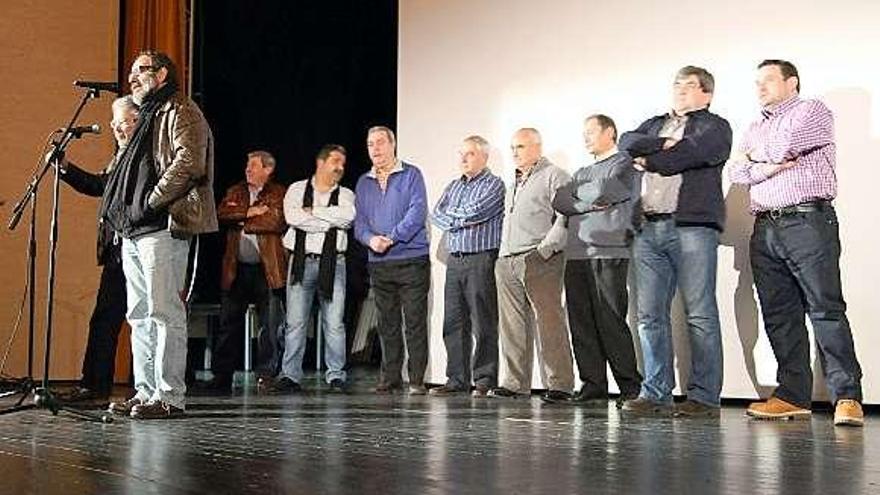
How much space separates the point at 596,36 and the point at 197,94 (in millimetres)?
2749

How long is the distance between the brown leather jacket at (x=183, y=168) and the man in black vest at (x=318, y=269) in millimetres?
1890

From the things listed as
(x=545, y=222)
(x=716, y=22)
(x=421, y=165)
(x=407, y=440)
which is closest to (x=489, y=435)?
(x=407, y=440)

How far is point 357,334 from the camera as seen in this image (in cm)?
787

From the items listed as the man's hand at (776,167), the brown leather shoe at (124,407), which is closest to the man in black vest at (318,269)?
the brown leather shoe at (124,407)

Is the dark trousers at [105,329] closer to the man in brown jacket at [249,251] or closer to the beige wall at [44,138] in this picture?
the man in brown jacket at [249,251]

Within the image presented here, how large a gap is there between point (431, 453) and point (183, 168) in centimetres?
155

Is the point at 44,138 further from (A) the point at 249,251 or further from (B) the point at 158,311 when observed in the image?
(B) the point at 158,311

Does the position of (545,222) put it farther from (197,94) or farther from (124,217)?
(197,94)

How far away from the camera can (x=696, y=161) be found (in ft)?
14.6

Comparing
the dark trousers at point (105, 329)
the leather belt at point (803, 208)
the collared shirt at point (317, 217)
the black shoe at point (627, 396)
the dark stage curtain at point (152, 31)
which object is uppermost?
the dark stage curtain at point (152, 31)

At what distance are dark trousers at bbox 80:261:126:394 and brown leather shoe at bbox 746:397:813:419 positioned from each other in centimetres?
268

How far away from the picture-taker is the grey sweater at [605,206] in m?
4.98

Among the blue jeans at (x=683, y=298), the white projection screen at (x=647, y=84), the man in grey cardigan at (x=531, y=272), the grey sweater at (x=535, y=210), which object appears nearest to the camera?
the blue jeans at (x=683, y=298)

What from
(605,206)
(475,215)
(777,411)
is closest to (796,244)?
(777,411)
